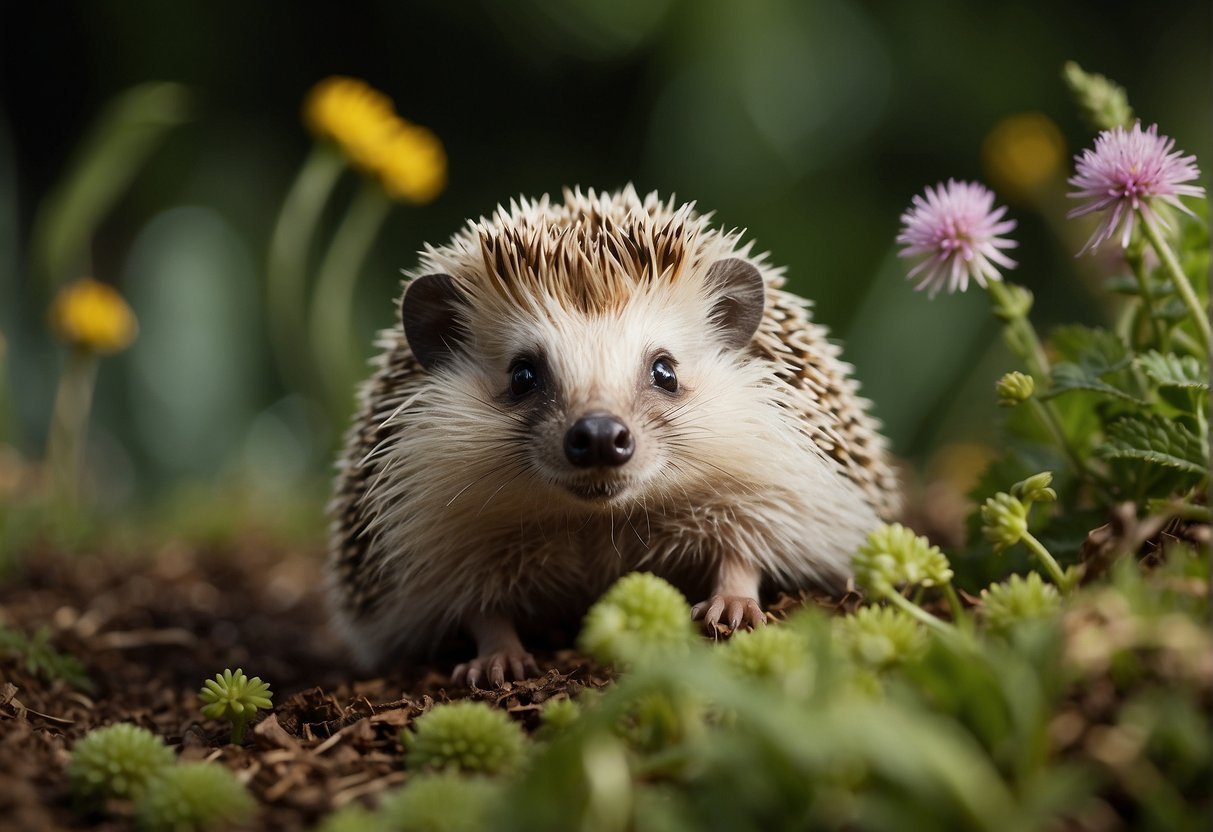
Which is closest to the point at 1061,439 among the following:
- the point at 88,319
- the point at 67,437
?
the point at 88,319

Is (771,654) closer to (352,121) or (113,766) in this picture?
(113,766)

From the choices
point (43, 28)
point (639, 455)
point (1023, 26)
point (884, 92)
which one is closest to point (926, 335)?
point (884, 92)

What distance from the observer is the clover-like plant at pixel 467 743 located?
1.59 meters

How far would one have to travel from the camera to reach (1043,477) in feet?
6.27

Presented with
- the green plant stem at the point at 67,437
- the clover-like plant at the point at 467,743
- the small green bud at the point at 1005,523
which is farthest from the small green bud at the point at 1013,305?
the green plant stem at the point at 67,437

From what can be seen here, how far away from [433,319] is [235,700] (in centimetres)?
94

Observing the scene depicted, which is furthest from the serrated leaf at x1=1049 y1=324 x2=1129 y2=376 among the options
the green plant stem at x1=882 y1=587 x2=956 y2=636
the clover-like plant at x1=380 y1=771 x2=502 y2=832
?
the clover-like plant at x1=380 y1=771 x2=502 y2=832

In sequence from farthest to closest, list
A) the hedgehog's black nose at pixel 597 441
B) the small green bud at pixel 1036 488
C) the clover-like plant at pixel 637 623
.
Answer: the hedgehog's black nose at pixel 597 441 → the small green bud at pixel 1036 488 → the clover-like plant at pixel 637 623

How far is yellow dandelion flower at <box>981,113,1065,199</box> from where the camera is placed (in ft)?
14.3

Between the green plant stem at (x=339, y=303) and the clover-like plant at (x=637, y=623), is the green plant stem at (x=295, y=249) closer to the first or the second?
the green plant stem at (x=339, y=303)

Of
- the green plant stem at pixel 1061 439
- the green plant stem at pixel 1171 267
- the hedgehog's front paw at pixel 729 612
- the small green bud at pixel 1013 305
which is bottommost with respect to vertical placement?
the hedgehog's front paw at pixel 729 612

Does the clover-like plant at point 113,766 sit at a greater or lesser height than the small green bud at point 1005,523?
lesser

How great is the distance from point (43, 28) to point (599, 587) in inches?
217

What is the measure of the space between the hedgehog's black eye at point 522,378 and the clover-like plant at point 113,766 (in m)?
1.01
